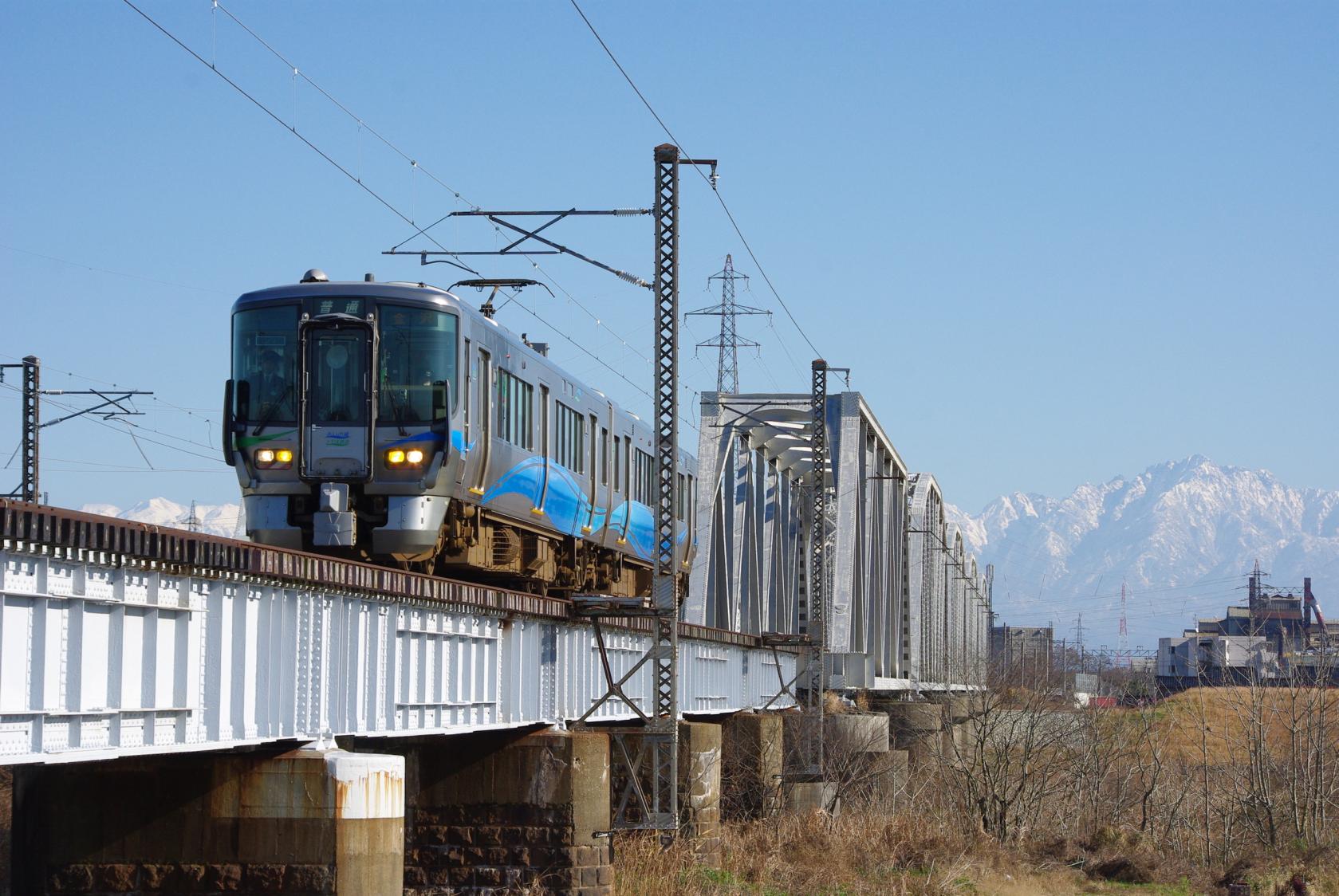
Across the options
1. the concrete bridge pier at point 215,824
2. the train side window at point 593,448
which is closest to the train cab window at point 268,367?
the concrete bridge pier at point 215,824

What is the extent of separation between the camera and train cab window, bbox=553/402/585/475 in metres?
23.3

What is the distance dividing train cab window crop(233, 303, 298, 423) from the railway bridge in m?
2.72

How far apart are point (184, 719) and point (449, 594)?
508 cm

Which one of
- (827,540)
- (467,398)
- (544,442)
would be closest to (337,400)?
(467,398)

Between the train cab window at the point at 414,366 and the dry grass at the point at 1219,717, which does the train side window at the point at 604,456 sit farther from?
the dry grass at the point at 1219,717

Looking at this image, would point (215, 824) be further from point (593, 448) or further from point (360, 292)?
point (593, 448)

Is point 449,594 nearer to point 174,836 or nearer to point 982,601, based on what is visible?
point 174,836

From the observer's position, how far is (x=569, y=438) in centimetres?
2408

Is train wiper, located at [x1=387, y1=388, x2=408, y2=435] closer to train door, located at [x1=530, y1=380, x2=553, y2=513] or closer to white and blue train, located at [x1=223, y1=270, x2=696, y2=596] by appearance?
white and blue train, located at [x1=223, y1=270, x2=696, y2=596]

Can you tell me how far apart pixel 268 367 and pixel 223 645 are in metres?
6.40

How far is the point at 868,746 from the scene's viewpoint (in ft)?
128

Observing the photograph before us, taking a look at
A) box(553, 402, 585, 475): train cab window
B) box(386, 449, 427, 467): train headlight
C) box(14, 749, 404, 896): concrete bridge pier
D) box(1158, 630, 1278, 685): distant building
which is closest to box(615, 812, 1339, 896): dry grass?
box(553, 402, 585, 475): train cab window

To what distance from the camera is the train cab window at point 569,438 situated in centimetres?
2331

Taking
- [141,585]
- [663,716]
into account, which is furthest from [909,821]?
[141,585]
